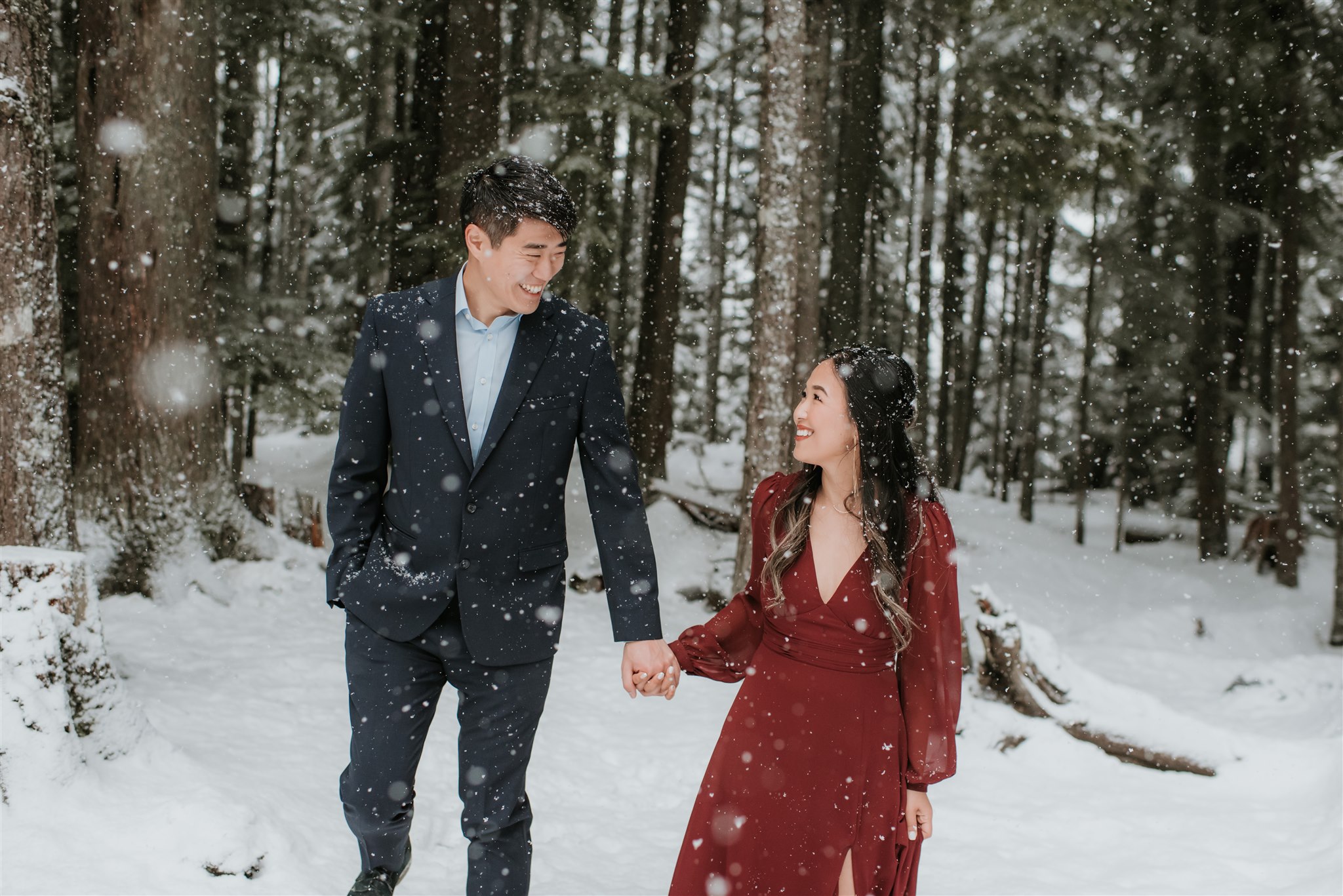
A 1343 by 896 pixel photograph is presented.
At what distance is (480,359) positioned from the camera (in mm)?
3143

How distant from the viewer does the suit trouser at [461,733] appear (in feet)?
10.1

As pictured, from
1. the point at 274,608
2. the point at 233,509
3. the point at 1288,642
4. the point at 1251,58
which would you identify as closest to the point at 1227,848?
the point at 274,608

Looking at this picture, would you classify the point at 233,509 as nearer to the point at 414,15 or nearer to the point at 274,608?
the point at 274,608

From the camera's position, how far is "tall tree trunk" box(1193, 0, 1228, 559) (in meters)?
15.6

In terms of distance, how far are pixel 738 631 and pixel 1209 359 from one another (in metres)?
15.6

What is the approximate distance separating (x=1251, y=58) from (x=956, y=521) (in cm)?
855

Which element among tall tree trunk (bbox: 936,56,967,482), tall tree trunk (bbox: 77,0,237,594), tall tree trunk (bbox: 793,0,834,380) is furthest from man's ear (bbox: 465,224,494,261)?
tall tree trunk (bbox: 936,56,967,482)

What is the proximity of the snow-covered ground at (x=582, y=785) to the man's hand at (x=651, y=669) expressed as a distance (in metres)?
1.59

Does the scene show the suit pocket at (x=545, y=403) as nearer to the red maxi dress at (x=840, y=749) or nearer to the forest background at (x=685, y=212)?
the red maxi dress at (x=840, y=749)

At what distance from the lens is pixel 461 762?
10.3ft

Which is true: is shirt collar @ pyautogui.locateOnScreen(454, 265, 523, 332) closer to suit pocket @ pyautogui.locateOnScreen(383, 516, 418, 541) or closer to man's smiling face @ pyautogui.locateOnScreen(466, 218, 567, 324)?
man's smiling face @ pyautogui.locateOnScreen(466, 218, 567, 324)

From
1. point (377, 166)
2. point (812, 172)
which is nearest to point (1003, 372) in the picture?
point (812, 172)

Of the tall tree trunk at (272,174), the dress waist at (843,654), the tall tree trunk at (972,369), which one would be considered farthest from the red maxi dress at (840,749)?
the tall tree trunk at (972,369)

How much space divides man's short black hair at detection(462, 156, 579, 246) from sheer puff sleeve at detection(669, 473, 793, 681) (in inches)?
42.6
